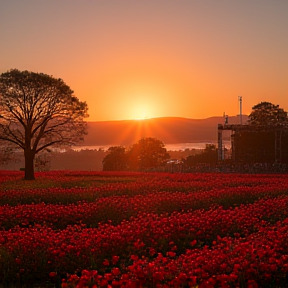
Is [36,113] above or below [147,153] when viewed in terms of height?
above

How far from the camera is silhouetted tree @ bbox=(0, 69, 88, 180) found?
3441 cm

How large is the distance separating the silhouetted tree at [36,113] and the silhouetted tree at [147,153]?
119ft

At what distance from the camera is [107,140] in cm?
17988

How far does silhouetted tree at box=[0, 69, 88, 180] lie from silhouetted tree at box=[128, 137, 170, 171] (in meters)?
36.2

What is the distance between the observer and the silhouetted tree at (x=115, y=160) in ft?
235

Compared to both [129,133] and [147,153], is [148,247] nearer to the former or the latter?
[147,153]

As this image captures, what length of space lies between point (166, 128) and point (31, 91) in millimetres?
164006

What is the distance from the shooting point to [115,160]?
2911 inches

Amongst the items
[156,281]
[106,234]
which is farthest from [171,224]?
[156,281]

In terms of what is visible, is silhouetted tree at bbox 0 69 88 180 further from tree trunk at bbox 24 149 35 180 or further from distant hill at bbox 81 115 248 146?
distant hill at bbox 81 115 248 146

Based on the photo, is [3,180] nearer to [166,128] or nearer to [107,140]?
[107,140]

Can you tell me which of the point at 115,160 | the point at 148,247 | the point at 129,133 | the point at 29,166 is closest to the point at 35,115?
the point at 29,166

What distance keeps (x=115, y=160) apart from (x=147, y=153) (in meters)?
5.34

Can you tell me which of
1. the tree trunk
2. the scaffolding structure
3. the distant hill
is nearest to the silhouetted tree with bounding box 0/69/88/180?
the tree trunk
